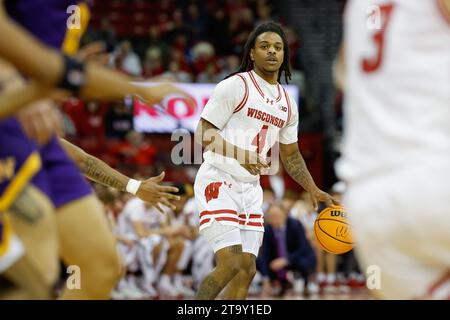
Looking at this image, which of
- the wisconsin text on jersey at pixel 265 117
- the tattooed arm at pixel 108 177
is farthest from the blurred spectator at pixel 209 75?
the tattooed arm at pixel 108 177

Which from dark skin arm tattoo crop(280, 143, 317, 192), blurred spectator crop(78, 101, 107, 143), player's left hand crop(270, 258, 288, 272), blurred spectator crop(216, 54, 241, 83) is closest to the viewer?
dark skin arm tattoo crop(280, 143, 317, 192)

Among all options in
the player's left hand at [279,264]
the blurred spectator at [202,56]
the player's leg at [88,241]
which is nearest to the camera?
the player's leg at [88,241]

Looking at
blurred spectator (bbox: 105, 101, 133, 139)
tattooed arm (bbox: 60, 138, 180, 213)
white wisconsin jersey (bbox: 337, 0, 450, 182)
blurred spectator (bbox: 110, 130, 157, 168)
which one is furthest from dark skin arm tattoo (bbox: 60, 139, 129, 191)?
blurred spectator (bbox: 105, 101, 133, 139)

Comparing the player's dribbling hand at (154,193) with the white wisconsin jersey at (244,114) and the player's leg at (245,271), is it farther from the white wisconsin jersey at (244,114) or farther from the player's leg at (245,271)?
the player's leg at (245,271)

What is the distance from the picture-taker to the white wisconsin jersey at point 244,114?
23.2ft

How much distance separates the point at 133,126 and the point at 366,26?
556 inches

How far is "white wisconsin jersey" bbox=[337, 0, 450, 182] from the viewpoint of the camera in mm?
3076

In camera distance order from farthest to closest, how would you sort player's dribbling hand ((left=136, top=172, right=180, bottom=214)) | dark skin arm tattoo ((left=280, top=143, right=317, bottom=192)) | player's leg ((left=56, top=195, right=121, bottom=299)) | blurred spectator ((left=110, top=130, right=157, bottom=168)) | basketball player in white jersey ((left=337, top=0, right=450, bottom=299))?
blurred spectator ((left=110, top=130, right=157, bottom=168)) < dark skin arm tattoo ((left=280, top=143, right=317, bottom=192)) < player's dribbling hand ((left=136, top=172, right=180, bottom=214)) < player's leg ((left=56, top=195, right=121, bottom=299)) < basketball player in white jersey ((left=337, top=0, right=450, bottom=299))

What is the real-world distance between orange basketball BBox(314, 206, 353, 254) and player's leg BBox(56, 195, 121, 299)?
294cm

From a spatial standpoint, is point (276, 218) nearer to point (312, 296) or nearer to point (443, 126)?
point (312, 296)

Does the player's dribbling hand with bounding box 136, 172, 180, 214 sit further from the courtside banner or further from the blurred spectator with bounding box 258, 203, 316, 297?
the courtside banner

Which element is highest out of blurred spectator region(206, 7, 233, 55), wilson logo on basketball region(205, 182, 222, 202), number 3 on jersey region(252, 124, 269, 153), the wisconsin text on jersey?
blurred spectator region(206, 7, 233, 55)

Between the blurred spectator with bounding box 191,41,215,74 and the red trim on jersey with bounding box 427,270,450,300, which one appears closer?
the red trim on jersey with bounding box 427,270,450,300
